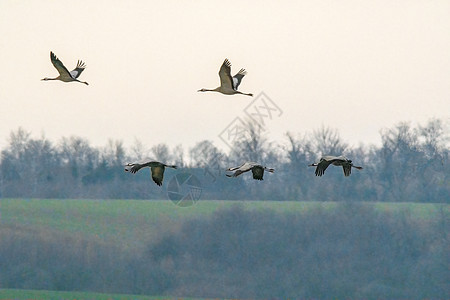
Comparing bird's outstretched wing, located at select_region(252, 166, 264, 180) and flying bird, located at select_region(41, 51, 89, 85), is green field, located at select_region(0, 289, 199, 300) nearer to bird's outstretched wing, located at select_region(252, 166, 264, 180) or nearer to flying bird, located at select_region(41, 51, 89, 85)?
flying bird, located at select_region(41, 51, 89, 85)

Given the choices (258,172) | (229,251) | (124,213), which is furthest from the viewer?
(124,213)

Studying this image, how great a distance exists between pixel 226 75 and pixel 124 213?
262ft

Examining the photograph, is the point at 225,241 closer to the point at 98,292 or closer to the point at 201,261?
the point at 201,261

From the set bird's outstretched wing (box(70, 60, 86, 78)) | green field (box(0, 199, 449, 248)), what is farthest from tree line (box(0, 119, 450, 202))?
bird's outstretched wing (box(70, 60, 86, 78))

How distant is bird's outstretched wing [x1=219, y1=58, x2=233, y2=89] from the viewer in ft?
91.2

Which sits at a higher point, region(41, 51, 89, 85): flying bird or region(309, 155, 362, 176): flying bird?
region(41, 51, 89, 85): flying bird

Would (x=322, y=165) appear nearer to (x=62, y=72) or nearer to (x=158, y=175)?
(x=158, y=175)

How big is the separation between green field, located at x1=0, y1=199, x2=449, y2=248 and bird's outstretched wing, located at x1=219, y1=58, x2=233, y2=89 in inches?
2891

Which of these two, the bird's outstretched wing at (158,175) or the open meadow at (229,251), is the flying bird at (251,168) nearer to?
the bird's outstretched wing at (158,175)

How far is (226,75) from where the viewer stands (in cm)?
2805

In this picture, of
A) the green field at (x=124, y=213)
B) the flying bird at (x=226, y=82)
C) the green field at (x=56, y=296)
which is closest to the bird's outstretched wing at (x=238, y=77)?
the flying bird at (x=226, y=82)

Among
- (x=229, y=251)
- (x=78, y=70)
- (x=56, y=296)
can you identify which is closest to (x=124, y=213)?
(x=229, y=251)

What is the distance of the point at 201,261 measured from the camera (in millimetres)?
98250

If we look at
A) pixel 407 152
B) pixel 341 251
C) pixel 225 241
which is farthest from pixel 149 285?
pixel 407 152
